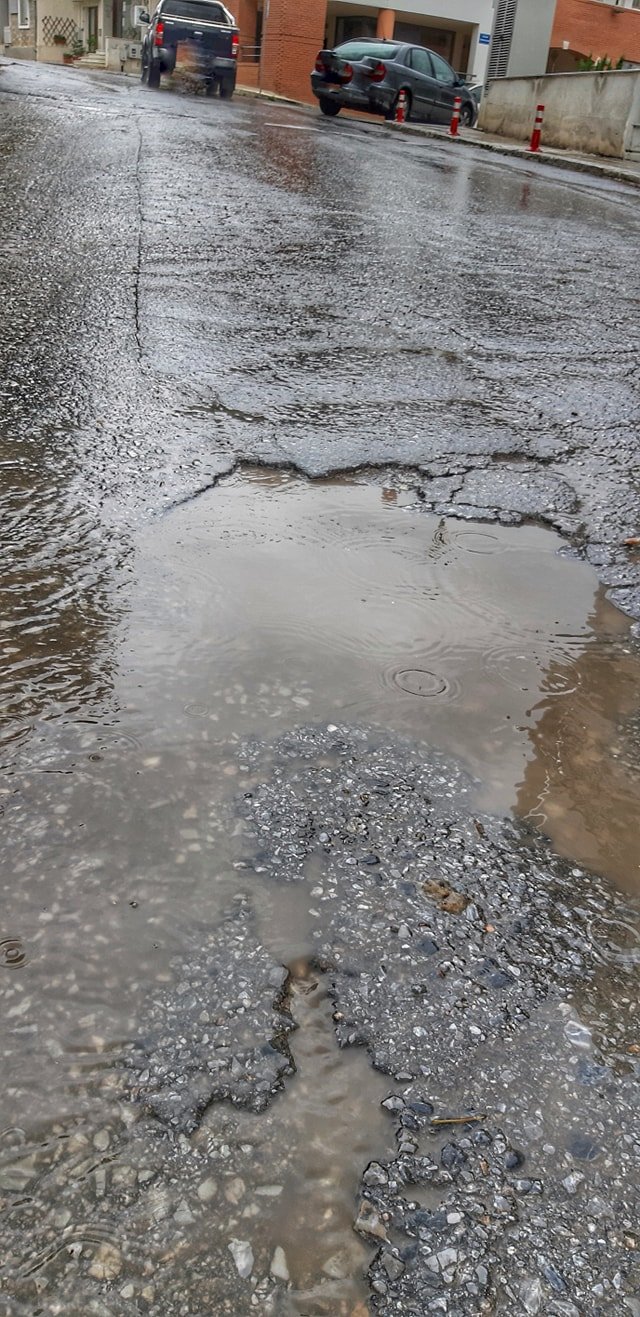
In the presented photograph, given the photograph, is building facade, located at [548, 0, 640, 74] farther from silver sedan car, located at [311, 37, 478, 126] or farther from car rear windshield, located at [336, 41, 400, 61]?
car rear windshield, located at [336, 41, 400, 61]

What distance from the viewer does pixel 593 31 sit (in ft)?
108

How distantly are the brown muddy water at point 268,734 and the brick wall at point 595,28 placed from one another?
36.1 m

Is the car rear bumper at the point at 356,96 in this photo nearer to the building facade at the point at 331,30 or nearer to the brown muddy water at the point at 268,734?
the building facade at the point at 331,30

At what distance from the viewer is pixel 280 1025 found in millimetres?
1614

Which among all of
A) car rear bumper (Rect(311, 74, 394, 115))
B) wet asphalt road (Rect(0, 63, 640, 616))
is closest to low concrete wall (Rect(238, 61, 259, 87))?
car rear bumper (Rect(311, 74, 394, 115))

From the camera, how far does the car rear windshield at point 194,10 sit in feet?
62.5

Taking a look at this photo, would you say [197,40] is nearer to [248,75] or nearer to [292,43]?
[292,43]

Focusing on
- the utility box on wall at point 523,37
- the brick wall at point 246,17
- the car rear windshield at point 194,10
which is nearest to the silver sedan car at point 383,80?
the car rear windshield at point 194,10

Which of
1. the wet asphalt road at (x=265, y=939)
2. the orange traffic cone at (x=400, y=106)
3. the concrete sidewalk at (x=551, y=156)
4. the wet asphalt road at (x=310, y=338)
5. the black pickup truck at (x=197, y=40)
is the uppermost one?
the black pickup truck at (x=197, y=40)

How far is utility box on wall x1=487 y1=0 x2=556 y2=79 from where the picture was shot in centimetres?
2275

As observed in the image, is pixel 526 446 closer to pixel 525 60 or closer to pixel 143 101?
pixel 143 101

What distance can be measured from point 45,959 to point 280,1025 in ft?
1.38

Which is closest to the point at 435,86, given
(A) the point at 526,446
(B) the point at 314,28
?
(B) the point at 314,28

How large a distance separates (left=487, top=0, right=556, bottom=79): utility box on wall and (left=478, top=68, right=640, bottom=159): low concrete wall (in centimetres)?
124
